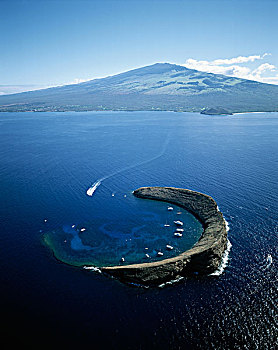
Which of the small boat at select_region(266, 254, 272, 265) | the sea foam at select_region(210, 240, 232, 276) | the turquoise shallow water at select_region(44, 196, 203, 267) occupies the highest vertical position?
the turquoise shallow water at select_region(44, 196, 203, 267)

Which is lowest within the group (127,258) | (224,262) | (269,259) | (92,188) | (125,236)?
(269,259)

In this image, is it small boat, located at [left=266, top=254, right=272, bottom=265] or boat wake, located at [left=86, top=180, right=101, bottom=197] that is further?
boat wake, located at [left=86, top=180, right=101, bottom=197]

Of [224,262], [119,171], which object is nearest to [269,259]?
[224,262]

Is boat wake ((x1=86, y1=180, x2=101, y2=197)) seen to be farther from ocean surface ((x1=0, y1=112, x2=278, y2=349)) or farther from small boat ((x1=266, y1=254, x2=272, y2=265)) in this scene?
small boat ((x1=266, y1=254, x2=272, y2=265))

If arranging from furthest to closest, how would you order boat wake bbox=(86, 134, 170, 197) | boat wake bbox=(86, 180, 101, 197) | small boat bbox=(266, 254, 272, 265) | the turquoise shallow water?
boat wake bbox=(86, 134, 170, 197) < boat wake bbox=(86, 180, 101, 197) < the turquoise shallow water < small boat bbox=(266, 254, 272, 265)

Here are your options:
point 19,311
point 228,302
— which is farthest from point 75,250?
point 228,302

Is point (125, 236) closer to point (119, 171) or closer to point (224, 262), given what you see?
point (224, 262)

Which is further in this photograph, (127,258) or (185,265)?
(127,258)

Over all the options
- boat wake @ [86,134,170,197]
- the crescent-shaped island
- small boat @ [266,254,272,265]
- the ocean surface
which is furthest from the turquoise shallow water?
boat wake @ [86,134,170,197]
